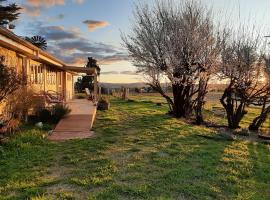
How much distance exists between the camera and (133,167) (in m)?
8.32

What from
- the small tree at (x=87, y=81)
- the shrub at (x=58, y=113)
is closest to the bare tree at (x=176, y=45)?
the shrub at (x=58, y=113)

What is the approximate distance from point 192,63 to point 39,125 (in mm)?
8506

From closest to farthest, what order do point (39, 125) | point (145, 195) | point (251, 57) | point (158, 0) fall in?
point (145, 195) < point (39, 125) < point (251, 57) < point (158, 0)

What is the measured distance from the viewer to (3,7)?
3344 centimetres

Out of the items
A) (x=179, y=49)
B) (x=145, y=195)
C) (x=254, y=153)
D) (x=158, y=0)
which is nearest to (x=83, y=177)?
(x=145, y=195)

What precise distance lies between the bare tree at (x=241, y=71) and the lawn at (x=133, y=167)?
4.74 m

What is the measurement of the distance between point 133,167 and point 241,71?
402 inches

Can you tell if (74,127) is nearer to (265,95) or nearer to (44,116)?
(44,116)

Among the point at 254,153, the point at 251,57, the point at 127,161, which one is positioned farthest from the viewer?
the point at 251,57

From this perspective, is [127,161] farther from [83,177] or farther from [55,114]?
[55,114]

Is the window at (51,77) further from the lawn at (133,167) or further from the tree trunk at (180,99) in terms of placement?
the lawn at (133,167)

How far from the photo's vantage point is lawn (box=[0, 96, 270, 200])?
262 inches

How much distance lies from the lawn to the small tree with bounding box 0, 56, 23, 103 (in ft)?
4.67

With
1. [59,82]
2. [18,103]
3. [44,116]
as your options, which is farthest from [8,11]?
[18,103]
